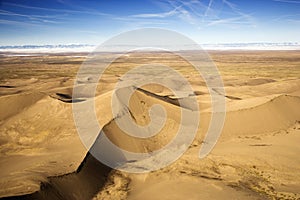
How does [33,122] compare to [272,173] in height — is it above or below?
above

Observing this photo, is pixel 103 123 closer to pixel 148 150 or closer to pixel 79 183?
pixel 148 150

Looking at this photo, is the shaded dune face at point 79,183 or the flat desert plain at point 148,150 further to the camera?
the flat desert plain at point 148,150

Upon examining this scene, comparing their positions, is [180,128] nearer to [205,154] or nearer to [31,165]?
[205,154]

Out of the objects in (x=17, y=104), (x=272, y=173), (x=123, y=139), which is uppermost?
(x=17, y=104)

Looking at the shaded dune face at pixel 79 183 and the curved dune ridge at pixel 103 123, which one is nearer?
the shaded dune face at pixel 79 183

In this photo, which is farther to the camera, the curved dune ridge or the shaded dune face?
the curved dune ridge

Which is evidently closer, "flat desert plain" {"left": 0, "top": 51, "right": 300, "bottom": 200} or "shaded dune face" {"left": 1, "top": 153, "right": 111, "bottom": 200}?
"shaded dune face" {"left": 1, "top": 153, "right": 111, "bottom": 200}

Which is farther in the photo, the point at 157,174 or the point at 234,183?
the point at 157,174

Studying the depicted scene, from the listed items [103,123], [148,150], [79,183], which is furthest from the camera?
[103,123]

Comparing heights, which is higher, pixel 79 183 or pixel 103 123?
pixel 103 123

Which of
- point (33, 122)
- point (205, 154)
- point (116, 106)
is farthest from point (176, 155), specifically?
point (33, 122)

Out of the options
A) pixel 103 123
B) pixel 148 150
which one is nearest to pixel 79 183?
pixel 103 123
